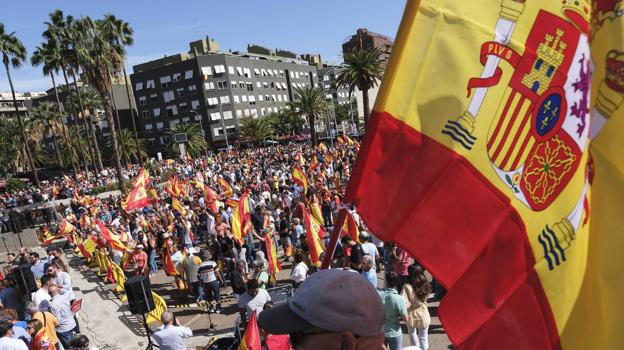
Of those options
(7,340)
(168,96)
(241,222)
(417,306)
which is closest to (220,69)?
(168,96)

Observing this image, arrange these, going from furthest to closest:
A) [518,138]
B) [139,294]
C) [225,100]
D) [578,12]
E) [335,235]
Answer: [225,100], [139,294], [335,235], [518,138], [578,12]

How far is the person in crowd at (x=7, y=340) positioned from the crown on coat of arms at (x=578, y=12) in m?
7.59

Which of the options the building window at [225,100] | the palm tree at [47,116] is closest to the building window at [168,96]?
the building window at [225,100]

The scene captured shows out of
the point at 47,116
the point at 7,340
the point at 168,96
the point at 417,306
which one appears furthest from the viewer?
the point at 168,96

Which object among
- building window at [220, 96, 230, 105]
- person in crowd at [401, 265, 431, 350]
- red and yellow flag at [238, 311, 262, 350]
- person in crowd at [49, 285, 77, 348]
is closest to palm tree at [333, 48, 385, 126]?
person in crowd at [49, 285, 77, 348]

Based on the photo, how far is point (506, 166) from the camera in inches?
86.4

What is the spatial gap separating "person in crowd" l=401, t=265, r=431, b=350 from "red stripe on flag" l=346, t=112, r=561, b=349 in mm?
3723

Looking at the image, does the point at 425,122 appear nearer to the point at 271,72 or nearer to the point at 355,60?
the point at 355,60

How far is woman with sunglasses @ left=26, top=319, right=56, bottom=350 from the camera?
23.4 ft

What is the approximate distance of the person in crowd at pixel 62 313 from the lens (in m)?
8.23

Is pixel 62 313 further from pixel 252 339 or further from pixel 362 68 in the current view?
pixel 362 68

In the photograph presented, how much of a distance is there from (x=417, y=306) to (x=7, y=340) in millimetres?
5890

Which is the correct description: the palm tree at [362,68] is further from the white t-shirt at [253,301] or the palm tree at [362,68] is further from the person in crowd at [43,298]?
the white t-shirt at [253,301]

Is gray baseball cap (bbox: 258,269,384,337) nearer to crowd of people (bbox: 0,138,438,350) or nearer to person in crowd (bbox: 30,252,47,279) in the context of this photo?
crowd of people (bbox: 0,138,438,350)
